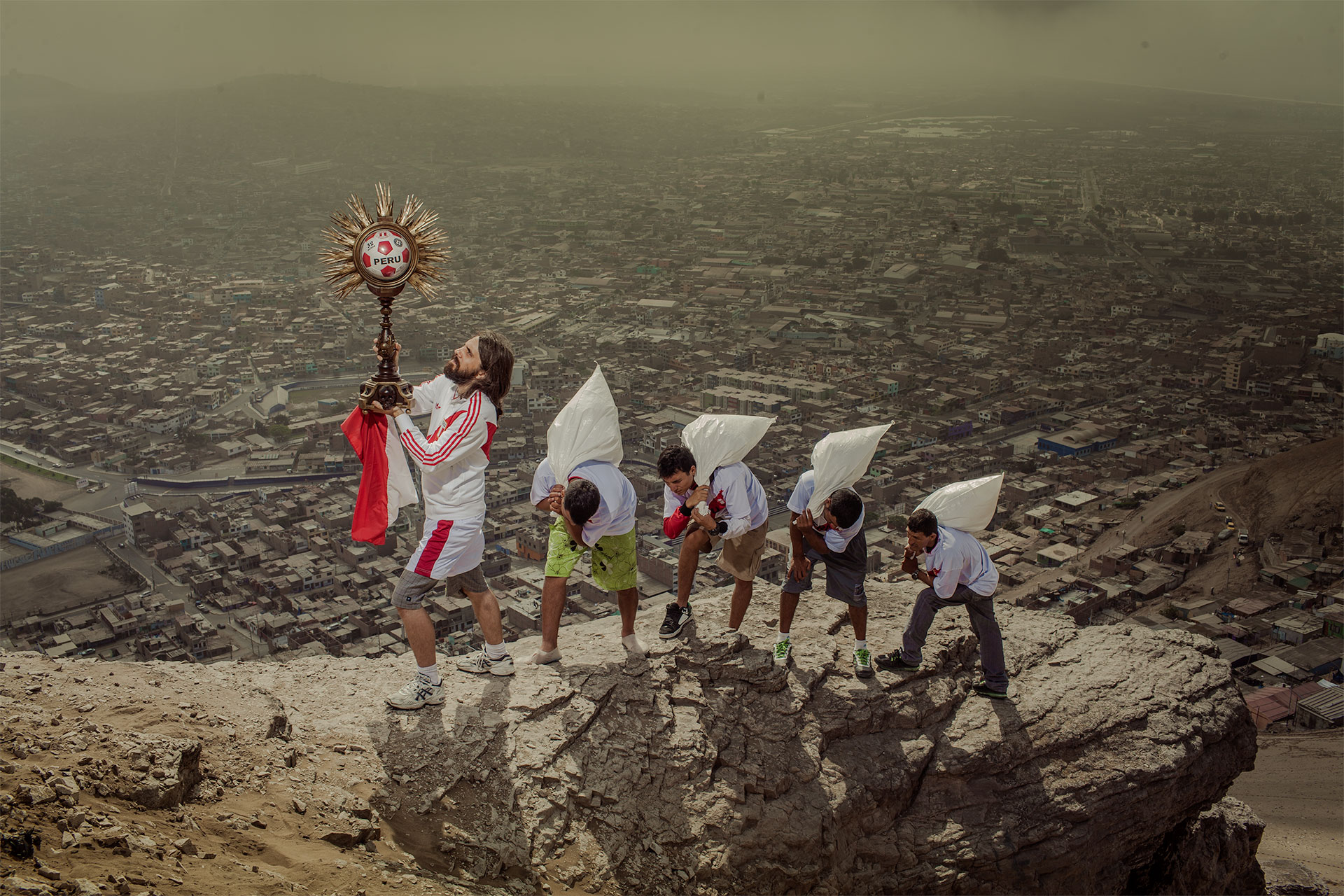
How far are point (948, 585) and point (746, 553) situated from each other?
84 centimetres

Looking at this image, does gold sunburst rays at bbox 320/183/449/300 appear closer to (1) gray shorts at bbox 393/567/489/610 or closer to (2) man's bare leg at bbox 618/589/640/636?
(1) gray shorts at bbox 393/567/489/610

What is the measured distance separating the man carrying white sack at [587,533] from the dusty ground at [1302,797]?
643 cm

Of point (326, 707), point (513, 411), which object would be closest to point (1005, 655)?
point (326, 707)

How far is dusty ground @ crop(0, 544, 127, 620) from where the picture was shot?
11914 millimetres

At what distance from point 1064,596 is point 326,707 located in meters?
9.59

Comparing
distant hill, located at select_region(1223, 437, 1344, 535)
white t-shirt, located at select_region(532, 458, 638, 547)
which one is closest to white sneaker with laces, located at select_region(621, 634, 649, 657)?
white t-shirt, located at select_region(532, 458, 638, 547)

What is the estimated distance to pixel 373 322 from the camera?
2630 cm

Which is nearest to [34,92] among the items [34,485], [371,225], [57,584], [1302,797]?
[34,485]

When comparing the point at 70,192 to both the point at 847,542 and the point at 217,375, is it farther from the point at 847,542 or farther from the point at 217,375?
the point at 847,542

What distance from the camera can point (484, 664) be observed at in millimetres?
3775

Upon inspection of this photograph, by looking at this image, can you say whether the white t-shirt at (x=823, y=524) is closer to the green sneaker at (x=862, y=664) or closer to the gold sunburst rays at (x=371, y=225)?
the green sneaker at (x=862, y=664)

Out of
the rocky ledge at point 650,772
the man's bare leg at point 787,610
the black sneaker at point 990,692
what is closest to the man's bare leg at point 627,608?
the rocky ledge at point 650,772

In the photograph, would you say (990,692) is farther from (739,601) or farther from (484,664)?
(484,664)

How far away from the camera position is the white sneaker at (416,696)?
3463 mm
